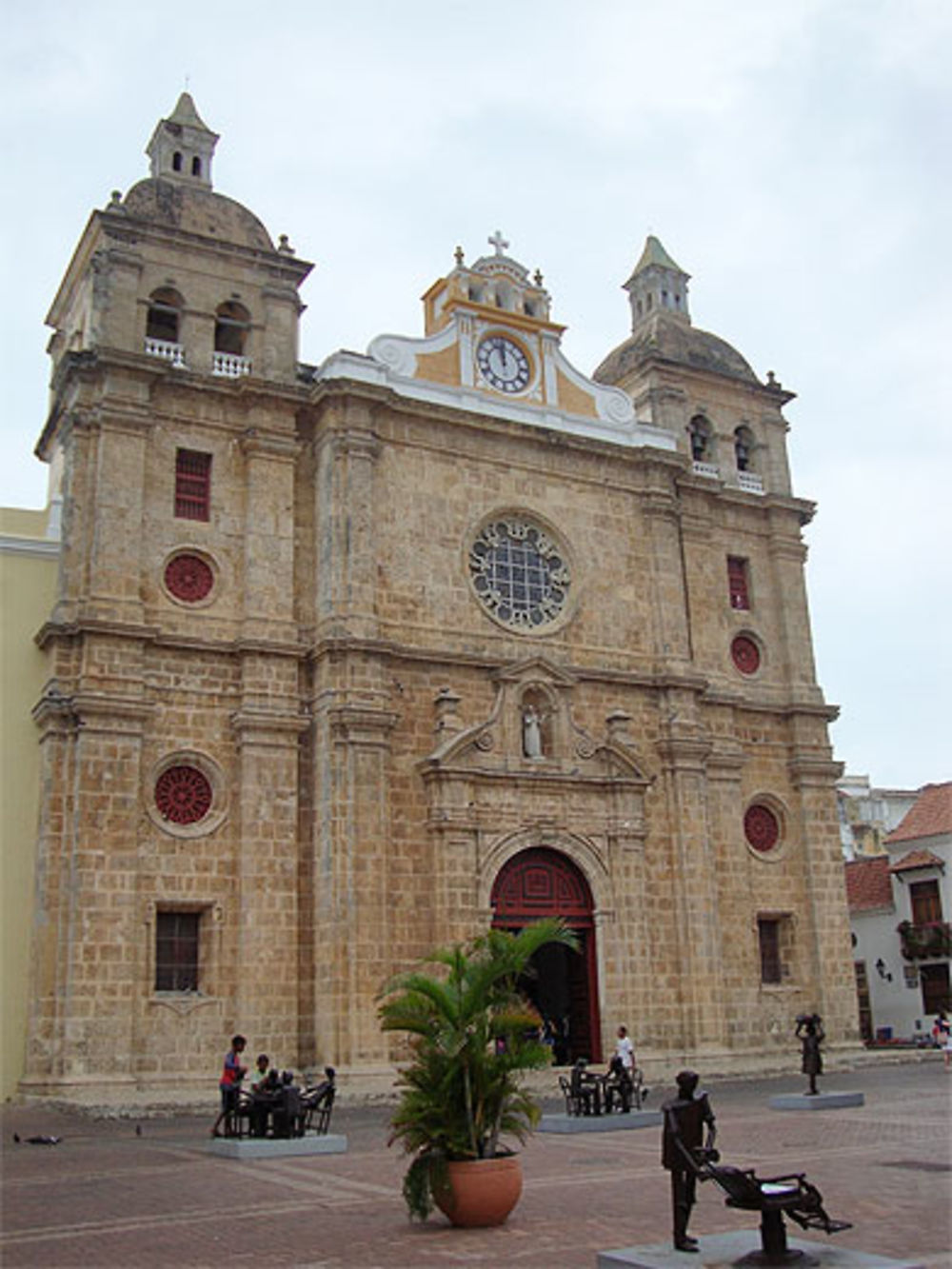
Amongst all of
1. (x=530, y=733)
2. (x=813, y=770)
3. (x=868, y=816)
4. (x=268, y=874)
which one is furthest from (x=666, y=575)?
(x=868, y=816)

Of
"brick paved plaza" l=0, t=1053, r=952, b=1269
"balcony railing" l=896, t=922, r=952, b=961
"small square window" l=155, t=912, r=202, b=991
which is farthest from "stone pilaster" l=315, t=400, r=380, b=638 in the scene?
"balcony railing" l=896, t=922, r=952, b=961

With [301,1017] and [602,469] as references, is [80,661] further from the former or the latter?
[602,469]

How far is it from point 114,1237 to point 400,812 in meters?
14.7

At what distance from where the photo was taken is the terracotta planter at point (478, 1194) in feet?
32.0

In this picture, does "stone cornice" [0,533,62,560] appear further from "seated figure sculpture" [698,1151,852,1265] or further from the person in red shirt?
"seated figure sculpture" [698,1151,852,1265]

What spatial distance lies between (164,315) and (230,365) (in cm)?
193

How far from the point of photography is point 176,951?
74.2ft

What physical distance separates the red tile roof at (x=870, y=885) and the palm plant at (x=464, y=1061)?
2930 cm

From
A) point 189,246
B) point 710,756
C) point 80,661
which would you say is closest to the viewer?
point 80,661

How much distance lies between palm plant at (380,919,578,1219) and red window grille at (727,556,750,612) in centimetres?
2150

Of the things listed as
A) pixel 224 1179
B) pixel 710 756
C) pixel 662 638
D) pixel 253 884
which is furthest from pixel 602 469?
pixel 224 1179

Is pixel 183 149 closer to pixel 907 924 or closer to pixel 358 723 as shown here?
pixel 358 723

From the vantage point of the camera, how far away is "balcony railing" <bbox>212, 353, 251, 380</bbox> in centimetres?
2639

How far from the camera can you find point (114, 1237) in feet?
32.1
